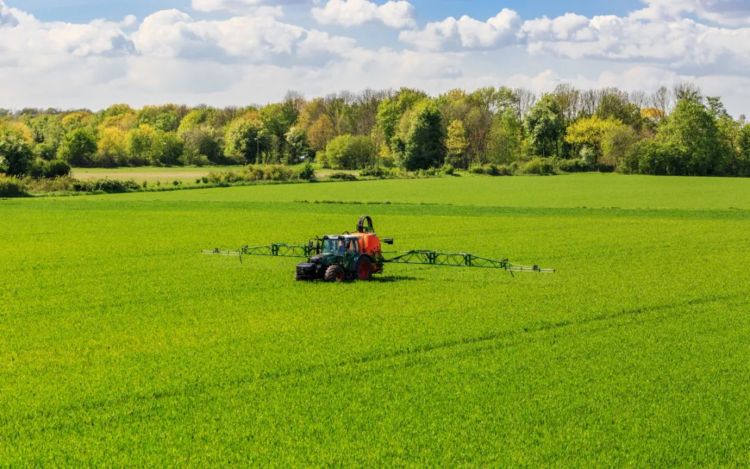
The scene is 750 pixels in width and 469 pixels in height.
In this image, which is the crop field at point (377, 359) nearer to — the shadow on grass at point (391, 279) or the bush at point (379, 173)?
the shadow on grass at point (391, 279)

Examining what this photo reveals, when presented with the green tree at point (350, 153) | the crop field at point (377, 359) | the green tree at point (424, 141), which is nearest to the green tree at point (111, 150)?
the green tree at point (350, 153)

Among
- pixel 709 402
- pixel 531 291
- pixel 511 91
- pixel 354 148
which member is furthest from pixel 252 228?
pixel 511 91

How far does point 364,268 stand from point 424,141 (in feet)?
398

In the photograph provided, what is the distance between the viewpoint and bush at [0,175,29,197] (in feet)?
291

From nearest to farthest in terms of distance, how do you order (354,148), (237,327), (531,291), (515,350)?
(515,350) < (237,327) < (531,291) < (354,148)

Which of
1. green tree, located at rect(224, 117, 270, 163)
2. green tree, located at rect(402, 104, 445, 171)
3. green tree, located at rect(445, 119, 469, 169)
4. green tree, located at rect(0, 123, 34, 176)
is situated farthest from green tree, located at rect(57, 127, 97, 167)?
green tree, located at rect(445, 119, 469, 169)

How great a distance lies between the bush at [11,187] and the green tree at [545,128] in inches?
3804

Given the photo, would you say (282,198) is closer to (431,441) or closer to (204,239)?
(204,239)

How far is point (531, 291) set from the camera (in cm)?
2981

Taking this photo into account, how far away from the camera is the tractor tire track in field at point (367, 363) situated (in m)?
15.7

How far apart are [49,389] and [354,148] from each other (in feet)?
490

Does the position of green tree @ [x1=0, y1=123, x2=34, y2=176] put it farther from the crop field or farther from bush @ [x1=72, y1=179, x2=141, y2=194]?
the crop field

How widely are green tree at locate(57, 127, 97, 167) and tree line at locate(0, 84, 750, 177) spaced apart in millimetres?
191

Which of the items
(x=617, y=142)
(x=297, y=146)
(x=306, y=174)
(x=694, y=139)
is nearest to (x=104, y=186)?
(x=306, y=174)
